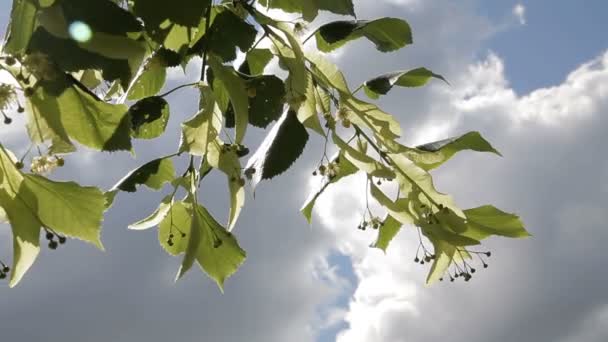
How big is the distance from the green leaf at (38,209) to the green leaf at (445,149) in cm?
55

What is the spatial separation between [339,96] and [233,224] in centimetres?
30

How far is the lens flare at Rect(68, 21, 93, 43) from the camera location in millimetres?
1015

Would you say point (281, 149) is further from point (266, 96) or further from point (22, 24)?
point (22, 24)

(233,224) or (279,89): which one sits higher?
(279,89)

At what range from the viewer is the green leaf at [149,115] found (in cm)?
146

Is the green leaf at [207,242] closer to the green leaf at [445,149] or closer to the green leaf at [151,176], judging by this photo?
the green leaf at [151,176]

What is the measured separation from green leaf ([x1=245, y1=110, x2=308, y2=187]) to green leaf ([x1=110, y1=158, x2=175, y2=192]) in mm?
246

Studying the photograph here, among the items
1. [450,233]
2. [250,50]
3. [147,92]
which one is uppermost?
[250,50]

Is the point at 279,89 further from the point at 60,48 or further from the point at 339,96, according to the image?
the point at 60,48

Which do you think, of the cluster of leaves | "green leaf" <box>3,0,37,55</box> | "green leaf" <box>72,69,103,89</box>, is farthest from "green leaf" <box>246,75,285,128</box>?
"green leaf" <box>3,0,37,55</box>

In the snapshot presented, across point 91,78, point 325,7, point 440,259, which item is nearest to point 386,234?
point 440,259

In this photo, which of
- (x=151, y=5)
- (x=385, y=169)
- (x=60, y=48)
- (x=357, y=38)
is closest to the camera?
(x=60, y=48)

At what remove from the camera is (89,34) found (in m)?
1.03

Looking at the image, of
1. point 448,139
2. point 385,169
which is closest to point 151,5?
point 385,169
